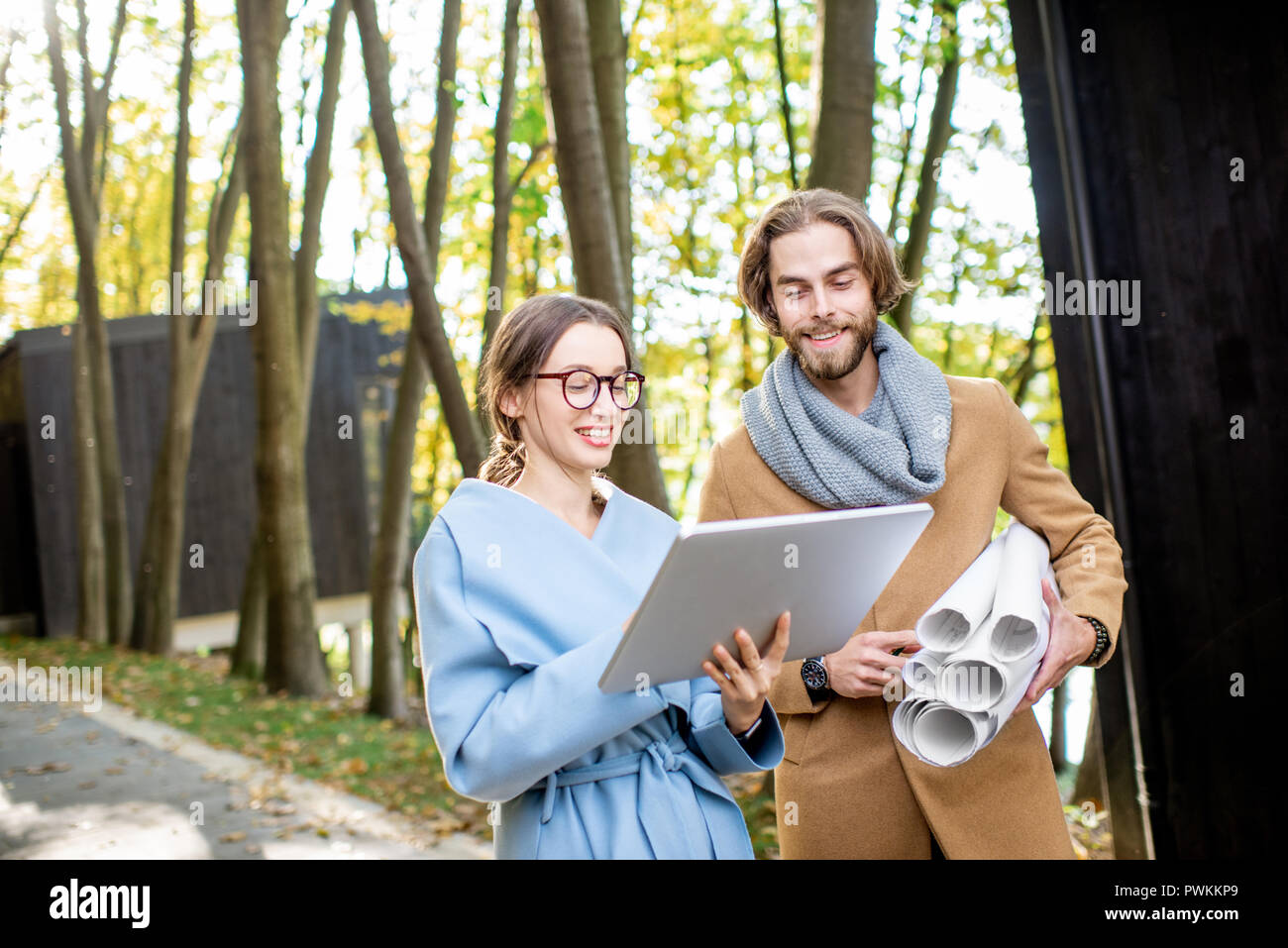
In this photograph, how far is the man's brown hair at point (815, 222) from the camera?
74.4 inches

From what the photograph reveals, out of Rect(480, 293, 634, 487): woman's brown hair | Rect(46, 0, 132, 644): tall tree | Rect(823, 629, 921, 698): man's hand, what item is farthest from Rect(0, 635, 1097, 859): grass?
Rect(480, 293, 634, 487): woman's brown hair

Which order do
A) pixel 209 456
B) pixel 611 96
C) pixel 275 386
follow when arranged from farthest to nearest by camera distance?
pixel 209 456
pixel 275 386
pixel 611 96

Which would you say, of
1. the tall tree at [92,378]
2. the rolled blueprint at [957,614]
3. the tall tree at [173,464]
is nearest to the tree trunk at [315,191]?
the tall tree at [173,464]

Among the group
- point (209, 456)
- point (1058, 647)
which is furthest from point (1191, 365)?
point (209, 456)

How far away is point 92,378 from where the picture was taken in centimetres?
1098

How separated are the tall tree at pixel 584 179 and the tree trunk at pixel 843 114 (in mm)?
707

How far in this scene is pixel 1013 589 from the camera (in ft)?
5.30

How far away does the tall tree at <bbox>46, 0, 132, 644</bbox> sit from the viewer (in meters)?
9.78

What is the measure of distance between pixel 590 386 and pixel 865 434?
1.58 feet

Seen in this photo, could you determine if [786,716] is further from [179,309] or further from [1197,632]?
[179,309]

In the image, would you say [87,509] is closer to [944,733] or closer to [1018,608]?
[944,733]

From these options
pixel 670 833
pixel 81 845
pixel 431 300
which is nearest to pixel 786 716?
pixel 670 833

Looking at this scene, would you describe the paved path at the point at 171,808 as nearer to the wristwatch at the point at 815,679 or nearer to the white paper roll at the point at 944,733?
the wristwatch at the point at 815,679

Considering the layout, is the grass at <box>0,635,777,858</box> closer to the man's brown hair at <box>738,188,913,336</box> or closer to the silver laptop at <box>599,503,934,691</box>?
the man's brown hair at <box>738,188,913,336</box>
